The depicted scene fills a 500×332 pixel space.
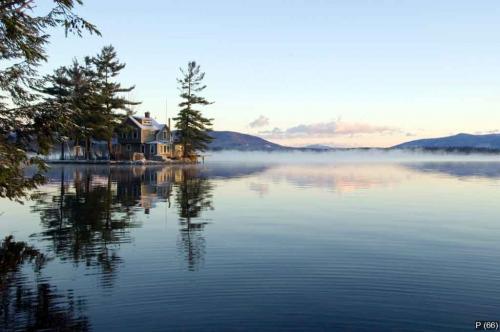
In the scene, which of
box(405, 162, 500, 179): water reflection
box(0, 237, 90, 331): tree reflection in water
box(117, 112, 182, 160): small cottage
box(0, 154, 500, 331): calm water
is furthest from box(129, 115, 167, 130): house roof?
box(0, 237, 90, 331): tree reflection in water

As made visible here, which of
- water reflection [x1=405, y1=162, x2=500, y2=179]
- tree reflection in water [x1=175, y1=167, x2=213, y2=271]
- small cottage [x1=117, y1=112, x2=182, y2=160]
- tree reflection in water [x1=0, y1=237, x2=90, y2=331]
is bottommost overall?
tree reflection in water [x1=0, y1=237, x2=90, y2=331]

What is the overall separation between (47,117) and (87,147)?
251ft

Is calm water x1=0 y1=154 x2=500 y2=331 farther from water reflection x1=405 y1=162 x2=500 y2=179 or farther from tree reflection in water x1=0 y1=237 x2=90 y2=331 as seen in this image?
water reflection x1=405 y1=162 x2=500 y2=179

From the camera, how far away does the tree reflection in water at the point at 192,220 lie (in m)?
13.6

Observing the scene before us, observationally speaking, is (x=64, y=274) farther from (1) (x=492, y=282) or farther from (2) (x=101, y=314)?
(1) (x=492, y=282)

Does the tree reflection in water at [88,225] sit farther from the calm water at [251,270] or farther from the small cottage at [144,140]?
the small cottage at [144,140]

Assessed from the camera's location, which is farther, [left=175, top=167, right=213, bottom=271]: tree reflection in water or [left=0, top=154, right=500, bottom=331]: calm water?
Result: [left=175, top=167, right=213, bottom=271]: tree reflection in water

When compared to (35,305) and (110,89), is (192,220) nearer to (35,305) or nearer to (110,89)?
(35,305)

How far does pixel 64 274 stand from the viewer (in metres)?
11.2

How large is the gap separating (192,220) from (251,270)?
871 cm

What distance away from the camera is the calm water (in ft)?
28.1

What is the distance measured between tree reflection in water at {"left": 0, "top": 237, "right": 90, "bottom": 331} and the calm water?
35mm

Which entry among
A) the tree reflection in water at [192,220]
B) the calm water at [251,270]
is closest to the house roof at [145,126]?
the tree reflection in water at [192,220]

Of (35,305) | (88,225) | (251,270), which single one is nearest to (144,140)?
(88,225)
